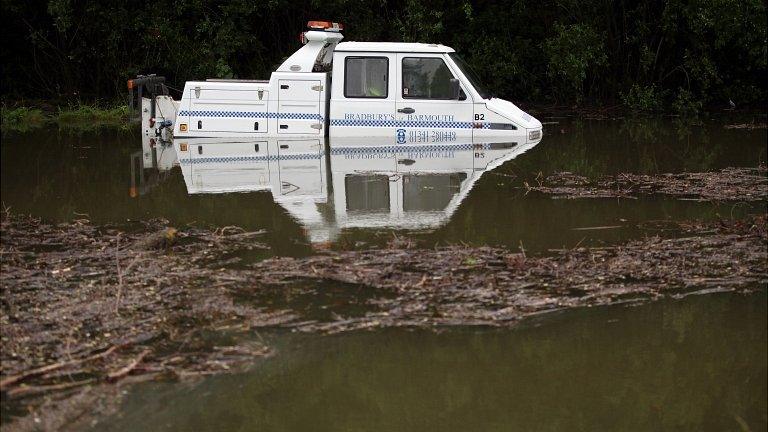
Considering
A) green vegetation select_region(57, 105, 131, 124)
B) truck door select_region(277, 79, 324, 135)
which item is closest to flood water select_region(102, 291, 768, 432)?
truck door select_region(277, 79, 324, 135)

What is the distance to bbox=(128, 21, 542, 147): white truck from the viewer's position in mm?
16391

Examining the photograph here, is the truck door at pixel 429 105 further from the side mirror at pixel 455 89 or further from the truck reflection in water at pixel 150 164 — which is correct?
the truck reflection in water at pixel 150 164

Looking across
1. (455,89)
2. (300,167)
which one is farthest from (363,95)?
(300,167)

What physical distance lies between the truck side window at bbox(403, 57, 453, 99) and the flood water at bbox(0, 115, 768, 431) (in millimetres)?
1078

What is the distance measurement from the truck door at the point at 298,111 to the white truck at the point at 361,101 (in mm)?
16

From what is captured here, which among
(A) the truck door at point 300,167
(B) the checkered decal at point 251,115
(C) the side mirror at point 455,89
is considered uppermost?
(C) the side mirror at point 455,89

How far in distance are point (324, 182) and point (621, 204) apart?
153 inches

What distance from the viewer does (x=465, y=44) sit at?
2481cm

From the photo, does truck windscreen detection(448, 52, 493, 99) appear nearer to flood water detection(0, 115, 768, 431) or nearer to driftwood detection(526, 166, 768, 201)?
flood water detection(0, 115, 768, 431)

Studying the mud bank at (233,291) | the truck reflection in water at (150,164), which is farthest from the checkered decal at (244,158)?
the mud bank at (233,291)

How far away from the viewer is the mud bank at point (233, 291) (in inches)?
250

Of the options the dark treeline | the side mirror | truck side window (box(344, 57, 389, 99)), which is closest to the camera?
the side mirror

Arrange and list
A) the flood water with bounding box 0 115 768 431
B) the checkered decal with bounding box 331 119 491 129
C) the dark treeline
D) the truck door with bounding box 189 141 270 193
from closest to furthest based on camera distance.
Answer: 1. the flood water with bounding box 0 115 768 431
2. the truck door with bounding box 189 141 270 193
3. the checkered decal with bounding box 331 119 491 129
4. the dark treeline

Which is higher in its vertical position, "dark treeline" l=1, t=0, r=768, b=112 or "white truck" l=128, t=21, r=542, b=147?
"dark treeline" l=1, t=0, r=768, b=112
